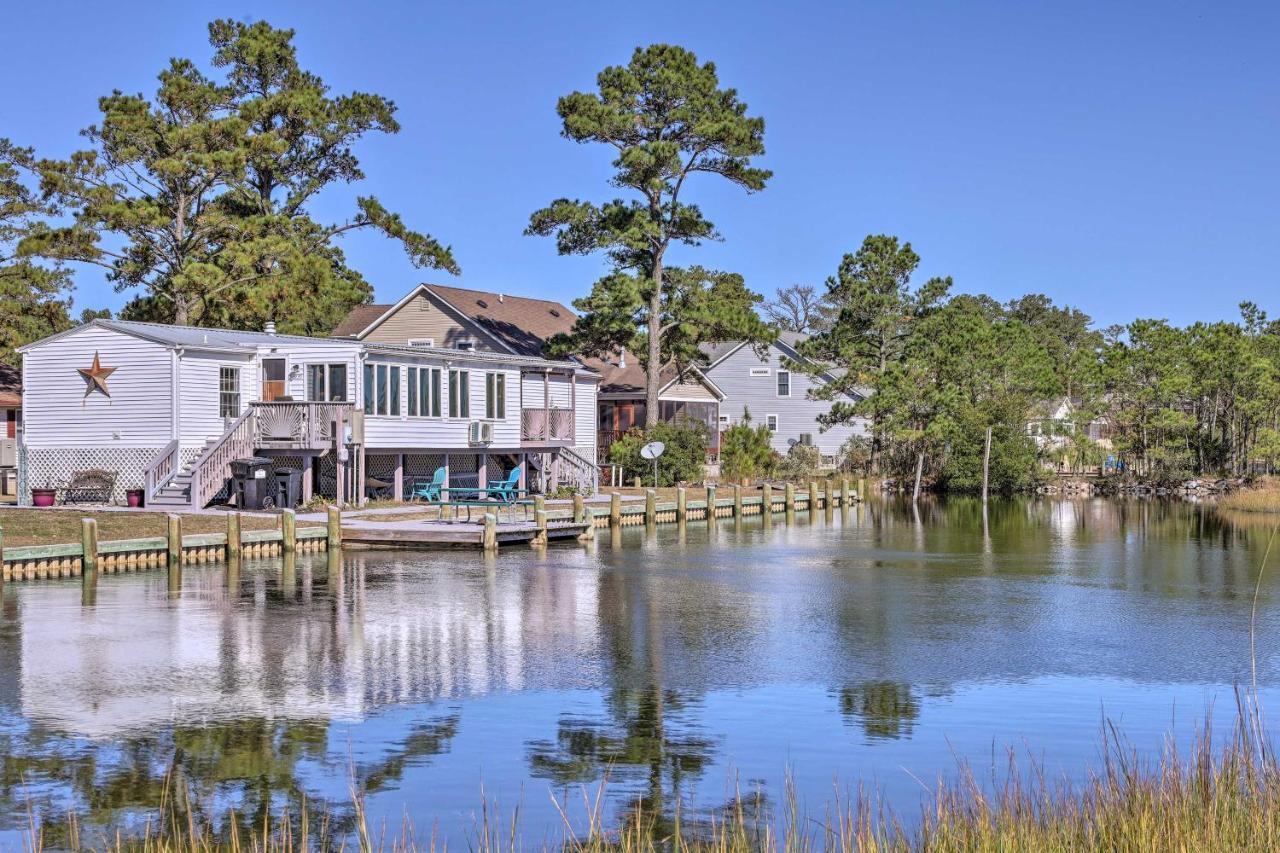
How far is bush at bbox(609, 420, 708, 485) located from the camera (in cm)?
6050

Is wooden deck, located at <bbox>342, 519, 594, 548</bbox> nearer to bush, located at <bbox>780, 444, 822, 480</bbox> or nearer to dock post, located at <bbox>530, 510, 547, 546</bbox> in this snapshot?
dock post, located at <bbox>530, 510, 547, 546</bbox>

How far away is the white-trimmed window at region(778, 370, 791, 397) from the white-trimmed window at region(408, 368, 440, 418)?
121 ft

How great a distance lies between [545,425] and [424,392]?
6998 mm

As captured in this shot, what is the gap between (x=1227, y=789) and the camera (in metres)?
10.1

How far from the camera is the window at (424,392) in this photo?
4694 cm

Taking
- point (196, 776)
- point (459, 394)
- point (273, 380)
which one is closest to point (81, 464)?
point (273, 380)

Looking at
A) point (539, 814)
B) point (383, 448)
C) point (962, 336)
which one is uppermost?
point (962, 336)

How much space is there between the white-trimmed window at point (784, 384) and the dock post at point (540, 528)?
4580 cm

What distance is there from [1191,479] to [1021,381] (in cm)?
997

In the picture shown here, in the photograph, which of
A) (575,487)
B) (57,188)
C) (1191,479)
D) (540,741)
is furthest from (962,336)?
(540,741)

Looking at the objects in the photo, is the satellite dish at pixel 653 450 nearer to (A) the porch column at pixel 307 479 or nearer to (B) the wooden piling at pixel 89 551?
(A) the porch column at pixel 307 479

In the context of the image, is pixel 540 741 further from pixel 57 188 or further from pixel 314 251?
pixel 314 251

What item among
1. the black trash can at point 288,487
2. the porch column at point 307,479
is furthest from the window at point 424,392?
the black trash can at point 288,487

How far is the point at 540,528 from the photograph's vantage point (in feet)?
123
